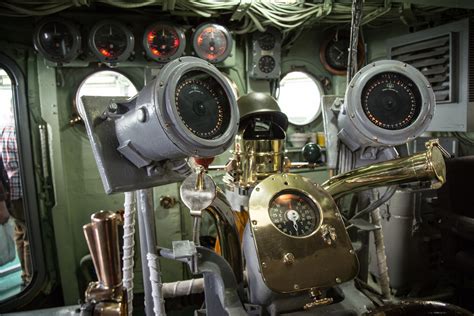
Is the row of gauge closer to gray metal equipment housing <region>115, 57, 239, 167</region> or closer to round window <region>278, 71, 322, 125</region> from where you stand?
round window <region>278, 71, 322, 125</region>

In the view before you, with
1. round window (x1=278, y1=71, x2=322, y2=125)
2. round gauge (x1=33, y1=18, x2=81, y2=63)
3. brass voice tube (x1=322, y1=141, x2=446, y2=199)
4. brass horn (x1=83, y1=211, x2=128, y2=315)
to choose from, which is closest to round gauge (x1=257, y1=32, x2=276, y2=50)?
round window (x1=278, y1=71, x2=322, y2=125)

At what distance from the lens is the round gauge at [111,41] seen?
3.03 m

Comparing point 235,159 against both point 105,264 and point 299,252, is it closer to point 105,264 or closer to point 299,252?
point 299,252

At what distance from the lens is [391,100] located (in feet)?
4.31

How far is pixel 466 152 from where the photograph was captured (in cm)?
342

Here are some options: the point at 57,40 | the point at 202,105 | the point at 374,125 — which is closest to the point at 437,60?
the point at 374,125

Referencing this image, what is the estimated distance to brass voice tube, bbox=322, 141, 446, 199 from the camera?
1124 millimetres

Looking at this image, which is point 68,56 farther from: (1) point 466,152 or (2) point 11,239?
(1) point 466,152

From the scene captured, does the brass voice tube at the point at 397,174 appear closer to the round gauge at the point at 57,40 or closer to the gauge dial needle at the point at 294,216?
the gauge dial needle at the point at 294,216

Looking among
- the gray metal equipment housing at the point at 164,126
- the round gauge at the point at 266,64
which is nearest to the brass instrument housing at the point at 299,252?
the gray metal equipment housing at the point at 164,126

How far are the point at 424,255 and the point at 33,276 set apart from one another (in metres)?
3.52

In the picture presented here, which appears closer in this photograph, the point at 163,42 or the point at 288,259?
the point at 288,259

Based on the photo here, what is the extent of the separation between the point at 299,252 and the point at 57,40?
2898 millimetres

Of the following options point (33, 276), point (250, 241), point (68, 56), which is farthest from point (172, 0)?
point (33, 276)
